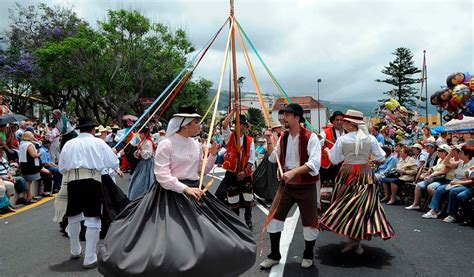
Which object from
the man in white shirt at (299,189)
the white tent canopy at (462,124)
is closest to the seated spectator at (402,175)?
the white tent canopy at (462,124)

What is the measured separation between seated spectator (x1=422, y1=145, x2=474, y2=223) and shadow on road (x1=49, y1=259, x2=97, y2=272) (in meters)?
6.02

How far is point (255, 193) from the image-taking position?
9.28 metres

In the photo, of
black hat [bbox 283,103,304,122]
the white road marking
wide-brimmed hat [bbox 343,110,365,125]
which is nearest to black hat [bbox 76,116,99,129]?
black hat [bbox 283,103,304,122]

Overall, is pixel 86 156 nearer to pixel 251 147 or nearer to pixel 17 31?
pixel 251 147

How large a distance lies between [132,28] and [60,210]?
2347 cm

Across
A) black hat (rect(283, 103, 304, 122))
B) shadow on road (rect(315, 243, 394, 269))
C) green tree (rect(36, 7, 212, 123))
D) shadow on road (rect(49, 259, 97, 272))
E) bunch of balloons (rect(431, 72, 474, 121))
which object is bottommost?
shadow on road (rect(49, 259, 97, 272))

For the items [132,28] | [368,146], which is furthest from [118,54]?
[368,146]

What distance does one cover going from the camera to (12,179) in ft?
29.1

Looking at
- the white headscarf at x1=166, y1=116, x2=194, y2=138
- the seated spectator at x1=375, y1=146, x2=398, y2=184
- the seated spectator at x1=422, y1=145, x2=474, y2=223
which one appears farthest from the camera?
the seated spectator at x1=375, y1=146, x2=398, y2=184

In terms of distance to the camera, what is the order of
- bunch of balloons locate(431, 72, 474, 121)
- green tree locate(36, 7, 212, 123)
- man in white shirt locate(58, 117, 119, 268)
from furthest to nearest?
green tree locate(36, 7, 212, 123), bunch of balloons locate(431, 72, 474, 121), man in white shirt locate(58, 117, 119, 268)

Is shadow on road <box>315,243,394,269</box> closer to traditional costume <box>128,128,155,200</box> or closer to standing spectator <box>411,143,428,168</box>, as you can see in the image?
traditional costume <box>128,128,155,200</box>

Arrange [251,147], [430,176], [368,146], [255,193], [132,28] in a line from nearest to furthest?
[368,146]
[251,147]
[430,176]
[255,193]
[132,28]

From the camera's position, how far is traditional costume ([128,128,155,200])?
7363mm

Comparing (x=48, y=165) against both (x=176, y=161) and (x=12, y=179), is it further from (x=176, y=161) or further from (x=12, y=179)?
(x=176, y=161)
